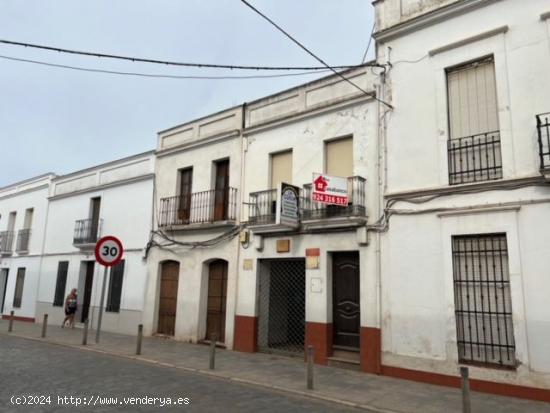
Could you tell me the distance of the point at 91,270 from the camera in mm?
18422

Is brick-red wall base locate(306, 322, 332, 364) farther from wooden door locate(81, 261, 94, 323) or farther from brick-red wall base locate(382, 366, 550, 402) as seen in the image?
wooden door locate(81, 261, 94, 323)

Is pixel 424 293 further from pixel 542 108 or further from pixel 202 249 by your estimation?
pixel 202 249

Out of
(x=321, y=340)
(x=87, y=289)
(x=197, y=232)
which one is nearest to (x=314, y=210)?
(x=321, y=340)

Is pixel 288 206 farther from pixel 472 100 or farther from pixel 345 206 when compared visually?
pixel 472 100

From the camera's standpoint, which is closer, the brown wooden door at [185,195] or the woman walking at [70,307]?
the brown wooden door at [185,195]

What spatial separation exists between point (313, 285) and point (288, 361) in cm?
193

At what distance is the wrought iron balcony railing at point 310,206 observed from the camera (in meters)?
10.3

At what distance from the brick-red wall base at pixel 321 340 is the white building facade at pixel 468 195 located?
1533mm

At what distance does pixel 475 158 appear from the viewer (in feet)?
29.1

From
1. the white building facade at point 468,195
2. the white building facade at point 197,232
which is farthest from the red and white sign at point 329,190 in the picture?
the white building facade at point 197,232

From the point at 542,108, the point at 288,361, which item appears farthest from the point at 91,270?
the point at 542,108

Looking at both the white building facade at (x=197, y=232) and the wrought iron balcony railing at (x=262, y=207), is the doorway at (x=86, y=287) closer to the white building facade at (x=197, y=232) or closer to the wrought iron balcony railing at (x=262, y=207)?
the white building facade at (x=197, y=232)

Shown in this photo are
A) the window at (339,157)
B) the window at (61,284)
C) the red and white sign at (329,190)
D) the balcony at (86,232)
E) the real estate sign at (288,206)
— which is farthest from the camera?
the window at (61,284)

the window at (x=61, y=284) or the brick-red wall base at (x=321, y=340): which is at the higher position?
the window at (x=61, y=284)
